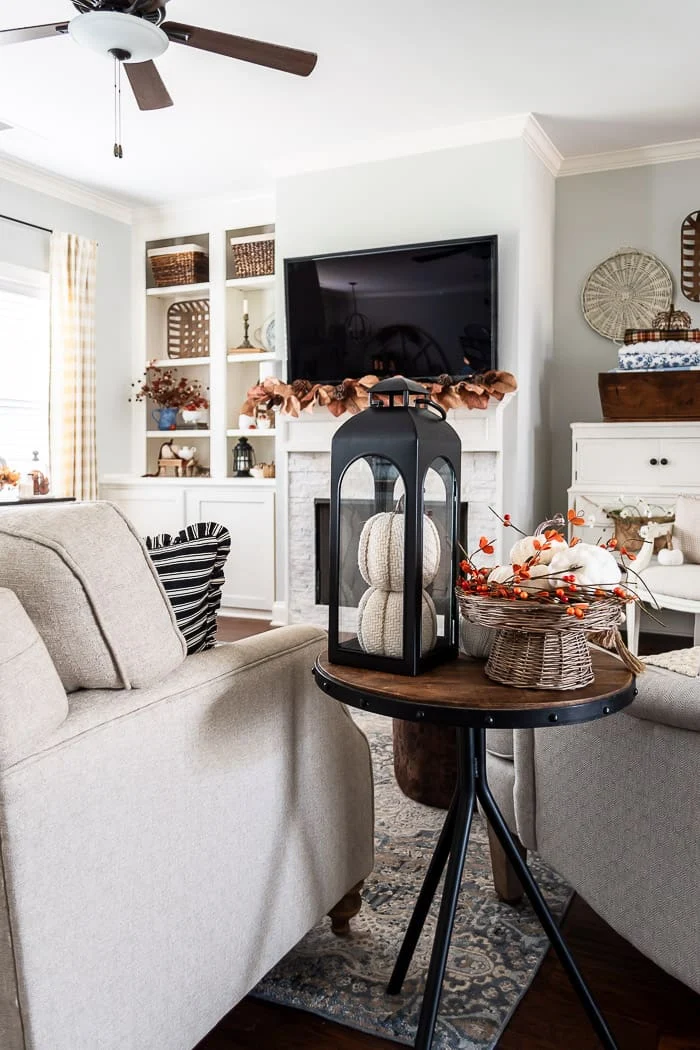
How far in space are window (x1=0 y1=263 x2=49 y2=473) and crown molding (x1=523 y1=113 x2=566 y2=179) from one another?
9.87ft

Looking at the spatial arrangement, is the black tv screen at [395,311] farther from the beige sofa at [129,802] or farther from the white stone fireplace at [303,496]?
the beige sofa at [129,802]

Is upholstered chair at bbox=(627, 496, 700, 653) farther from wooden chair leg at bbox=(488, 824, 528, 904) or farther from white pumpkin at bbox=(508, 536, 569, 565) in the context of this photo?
white pumpkin at bbox=(508, 536, 569, 565)

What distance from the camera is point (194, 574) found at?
1537 millimetres

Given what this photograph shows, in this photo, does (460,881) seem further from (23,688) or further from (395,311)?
(395,311)

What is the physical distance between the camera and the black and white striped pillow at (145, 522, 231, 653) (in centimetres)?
150

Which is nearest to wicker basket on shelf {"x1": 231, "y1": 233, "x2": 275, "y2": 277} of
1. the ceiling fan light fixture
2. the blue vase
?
the blue vase

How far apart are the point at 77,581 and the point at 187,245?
202 inches

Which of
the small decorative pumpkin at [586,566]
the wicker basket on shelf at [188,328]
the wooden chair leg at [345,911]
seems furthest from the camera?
the wicker basket on shelf at [188,328]

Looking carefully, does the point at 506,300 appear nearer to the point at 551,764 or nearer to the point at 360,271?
the point at 360,271

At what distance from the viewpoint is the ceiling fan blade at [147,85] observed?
10.3ft

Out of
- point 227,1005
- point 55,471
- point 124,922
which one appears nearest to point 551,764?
point 227,1005

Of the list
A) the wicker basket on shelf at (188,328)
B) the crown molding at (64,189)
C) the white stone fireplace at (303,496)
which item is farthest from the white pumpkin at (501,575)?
the wicker basket on shelf at (188,328)

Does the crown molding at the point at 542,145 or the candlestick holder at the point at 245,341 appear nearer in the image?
Result: the crown molding at the point at 542,145

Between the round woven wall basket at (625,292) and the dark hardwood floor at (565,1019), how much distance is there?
3.85 metres
